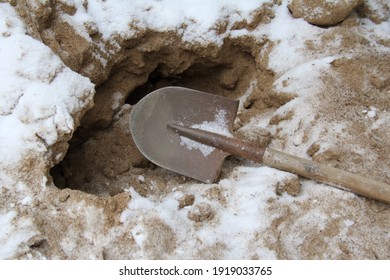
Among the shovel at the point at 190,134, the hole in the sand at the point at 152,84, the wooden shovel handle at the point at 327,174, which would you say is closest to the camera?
the wooden shovel handle at the point at 327,174

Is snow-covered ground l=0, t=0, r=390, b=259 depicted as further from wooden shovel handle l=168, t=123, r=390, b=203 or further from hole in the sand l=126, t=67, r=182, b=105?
hole in the sand l=126, t=67, r=182, b=105

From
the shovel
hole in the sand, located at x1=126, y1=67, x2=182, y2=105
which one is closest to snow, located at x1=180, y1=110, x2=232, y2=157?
the shovel

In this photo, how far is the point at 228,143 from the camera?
8.79 ft

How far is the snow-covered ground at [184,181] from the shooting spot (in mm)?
2168

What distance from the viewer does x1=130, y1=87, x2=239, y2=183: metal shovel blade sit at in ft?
8.90

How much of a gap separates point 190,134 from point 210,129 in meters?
0.14

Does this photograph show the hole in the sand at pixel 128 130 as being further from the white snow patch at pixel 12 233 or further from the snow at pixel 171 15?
the white snow patch at pixel 12 233

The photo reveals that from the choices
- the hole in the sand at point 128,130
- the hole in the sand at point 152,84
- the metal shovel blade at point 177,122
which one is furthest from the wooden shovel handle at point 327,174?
the hole in the sand at point 152,84

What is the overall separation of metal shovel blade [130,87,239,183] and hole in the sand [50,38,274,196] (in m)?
0.14

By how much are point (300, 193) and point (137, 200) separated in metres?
0.93

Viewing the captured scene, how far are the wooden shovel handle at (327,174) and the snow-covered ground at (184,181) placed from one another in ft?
0.19

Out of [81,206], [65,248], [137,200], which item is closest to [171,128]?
[137,200]

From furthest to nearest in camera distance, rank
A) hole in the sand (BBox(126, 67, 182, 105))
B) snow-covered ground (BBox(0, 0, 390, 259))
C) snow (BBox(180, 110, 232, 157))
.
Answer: hole in the sand (BBox(126, 67, 182, 105)), snow (BBox(180, 110, 232, 157)), snow-covered ground (BBox(0, 0, 390, 259))

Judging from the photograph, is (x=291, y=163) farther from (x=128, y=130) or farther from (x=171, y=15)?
(x=171, y=15)
